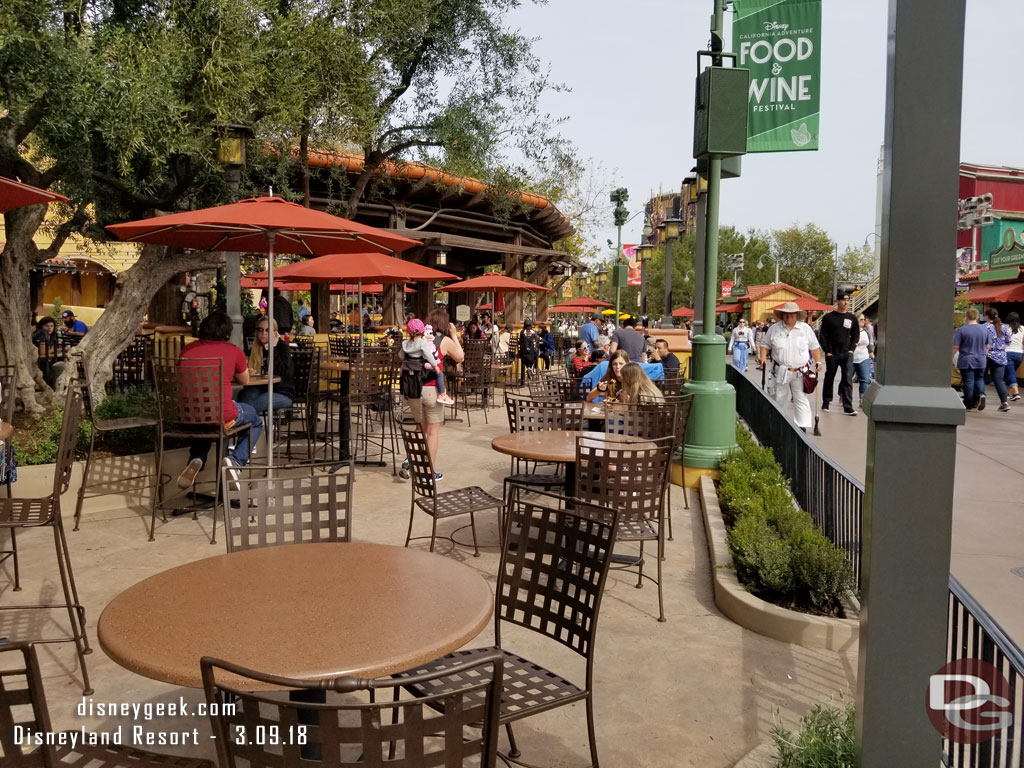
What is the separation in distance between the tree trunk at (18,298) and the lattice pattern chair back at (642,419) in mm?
5805

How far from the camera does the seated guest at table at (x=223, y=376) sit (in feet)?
20.8

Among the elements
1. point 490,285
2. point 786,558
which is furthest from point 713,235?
point 490,285

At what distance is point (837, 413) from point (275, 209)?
11158 mm

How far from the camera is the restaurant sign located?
75.7 ft

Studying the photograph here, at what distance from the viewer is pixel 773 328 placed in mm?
10164

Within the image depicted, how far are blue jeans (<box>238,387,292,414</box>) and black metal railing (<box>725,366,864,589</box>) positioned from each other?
189 inches

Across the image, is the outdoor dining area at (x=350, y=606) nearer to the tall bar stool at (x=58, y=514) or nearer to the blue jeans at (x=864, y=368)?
the tall bar stool at (x=58, y=514)

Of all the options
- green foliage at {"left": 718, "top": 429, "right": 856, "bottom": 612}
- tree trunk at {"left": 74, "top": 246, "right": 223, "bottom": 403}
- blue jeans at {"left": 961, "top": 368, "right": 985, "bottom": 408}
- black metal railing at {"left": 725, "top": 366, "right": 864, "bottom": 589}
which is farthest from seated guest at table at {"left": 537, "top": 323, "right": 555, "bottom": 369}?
green foliage at {"left": 718, "top": 429, "right": 856, "bottom": 612}

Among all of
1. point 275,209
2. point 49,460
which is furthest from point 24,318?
point 275,209

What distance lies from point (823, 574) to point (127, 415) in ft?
20.9

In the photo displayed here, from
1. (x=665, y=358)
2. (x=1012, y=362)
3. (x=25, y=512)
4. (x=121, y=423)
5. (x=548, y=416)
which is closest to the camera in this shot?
(x=25, y=512)

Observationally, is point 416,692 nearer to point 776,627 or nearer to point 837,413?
point 776,627

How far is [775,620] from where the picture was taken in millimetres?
4215

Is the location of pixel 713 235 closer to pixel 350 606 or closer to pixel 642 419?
pixel 642 419
